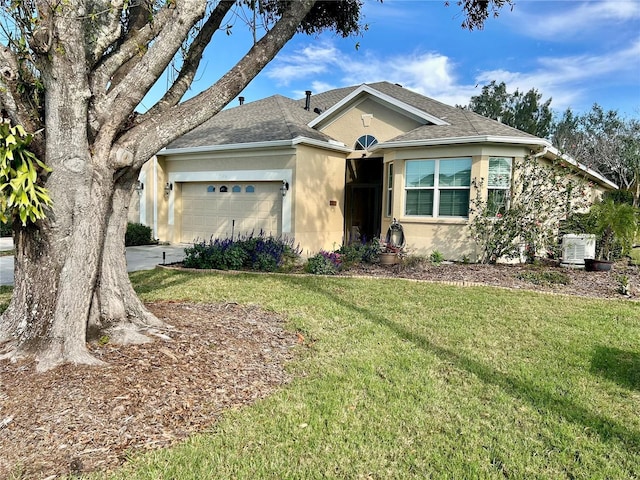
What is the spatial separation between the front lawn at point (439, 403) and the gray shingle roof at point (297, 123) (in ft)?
21.2

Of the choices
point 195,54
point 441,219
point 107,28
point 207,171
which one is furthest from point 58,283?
point 207,171

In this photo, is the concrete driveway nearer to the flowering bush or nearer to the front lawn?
the front lawn

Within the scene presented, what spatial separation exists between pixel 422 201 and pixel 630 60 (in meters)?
15.4

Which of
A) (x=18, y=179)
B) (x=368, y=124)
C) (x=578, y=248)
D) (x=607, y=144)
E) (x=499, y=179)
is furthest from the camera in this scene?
(x=607, y=144)

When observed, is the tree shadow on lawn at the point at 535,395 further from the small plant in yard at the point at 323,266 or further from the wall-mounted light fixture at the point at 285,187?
the wall-mounted light fixture at the point at 285,187

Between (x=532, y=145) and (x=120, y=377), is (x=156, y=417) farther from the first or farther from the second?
(x=532, y=145)

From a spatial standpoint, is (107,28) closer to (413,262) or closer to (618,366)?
(618,366)

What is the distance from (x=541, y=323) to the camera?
568 cm

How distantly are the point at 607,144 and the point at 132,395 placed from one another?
34936 mm

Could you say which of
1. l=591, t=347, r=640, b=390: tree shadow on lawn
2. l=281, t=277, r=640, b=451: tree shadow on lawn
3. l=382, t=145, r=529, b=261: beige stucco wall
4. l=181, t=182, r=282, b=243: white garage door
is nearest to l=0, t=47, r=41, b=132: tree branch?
l=281, t=277, r=640, b=451: tree shadow on lawn

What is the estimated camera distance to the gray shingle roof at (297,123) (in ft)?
37.0

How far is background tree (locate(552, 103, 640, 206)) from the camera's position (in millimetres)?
26812

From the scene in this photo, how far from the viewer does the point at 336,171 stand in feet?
44.9

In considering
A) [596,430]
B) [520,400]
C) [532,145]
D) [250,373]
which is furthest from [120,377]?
[532,145]
